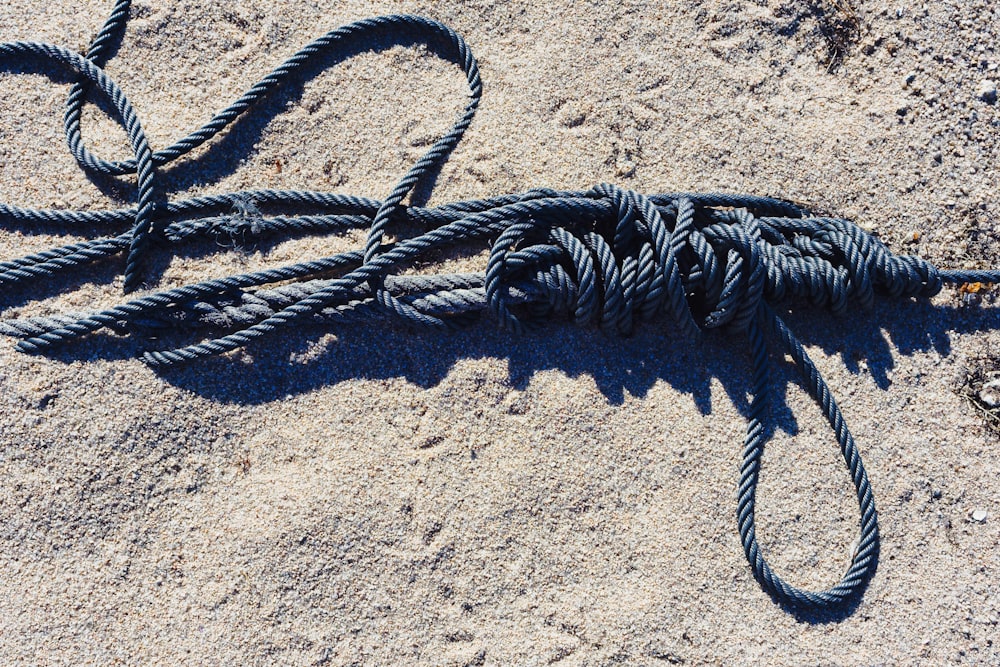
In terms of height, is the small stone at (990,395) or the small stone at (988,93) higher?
the small stone at (988,93)

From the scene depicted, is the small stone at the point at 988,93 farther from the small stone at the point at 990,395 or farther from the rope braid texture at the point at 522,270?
the small stone at the point at 990,395

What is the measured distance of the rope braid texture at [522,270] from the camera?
6.44 ft

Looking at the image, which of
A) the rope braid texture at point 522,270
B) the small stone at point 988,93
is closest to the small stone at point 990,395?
the rope braid texture at point 522,270

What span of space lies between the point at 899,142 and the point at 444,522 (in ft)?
5.42

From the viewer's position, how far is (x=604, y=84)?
2.24m

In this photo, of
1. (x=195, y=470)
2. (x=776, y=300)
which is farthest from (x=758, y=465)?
(x=195, y=470)

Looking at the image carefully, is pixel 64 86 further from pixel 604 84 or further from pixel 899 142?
pixel 899 142

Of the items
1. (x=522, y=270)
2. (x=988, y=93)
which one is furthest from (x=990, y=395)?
(x=522, y=270)

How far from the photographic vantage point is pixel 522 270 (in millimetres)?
2014

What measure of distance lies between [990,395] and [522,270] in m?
1.29

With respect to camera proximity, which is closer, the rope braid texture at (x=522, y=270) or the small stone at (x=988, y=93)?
the rope braid texture at (x=522, y=270)

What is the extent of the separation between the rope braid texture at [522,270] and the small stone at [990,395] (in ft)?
0.95

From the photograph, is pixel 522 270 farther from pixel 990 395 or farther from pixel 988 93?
pixel 988 93

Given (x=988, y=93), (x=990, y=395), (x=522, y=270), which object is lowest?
(x=990, y=395)
